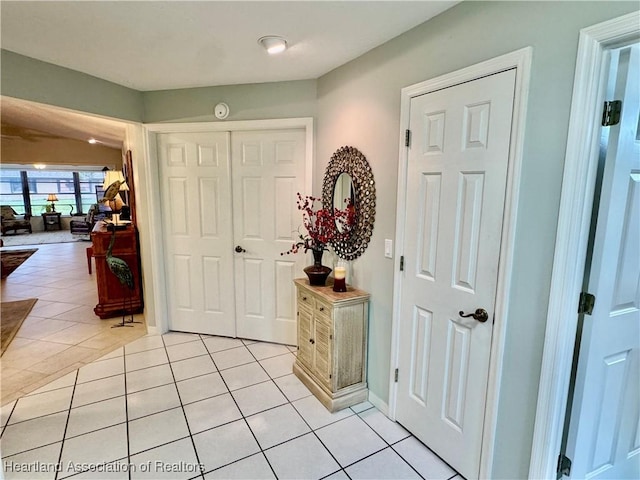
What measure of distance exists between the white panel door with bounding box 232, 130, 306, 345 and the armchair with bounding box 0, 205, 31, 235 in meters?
10.5

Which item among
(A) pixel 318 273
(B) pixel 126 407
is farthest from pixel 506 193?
(B) pixel 126 407

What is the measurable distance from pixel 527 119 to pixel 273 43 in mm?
1447

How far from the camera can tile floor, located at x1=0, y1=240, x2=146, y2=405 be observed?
2719mm

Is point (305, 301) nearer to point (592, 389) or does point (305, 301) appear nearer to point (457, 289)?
point (457, 289)

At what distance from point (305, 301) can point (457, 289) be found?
120cm

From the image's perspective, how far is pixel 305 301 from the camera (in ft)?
8.45

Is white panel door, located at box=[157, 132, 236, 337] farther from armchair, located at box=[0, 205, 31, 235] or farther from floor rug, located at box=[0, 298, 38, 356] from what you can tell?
armchair, located at box=[0, 205, 31, 235]

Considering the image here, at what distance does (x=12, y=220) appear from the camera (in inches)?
395

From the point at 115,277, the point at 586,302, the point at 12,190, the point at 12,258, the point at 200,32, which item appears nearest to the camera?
the point at 586,302

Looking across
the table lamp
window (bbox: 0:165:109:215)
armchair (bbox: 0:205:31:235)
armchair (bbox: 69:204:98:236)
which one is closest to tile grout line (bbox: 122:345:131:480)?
armchair (bbox: 69:204:98:236)

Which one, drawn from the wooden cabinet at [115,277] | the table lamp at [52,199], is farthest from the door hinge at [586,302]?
the table lamp at [52,199]

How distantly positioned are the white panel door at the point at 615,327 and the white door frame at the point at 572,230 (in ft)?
0.25

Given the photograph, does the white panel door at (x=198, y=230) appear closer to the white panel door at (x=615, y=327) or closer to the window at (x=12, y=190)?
the white panel door at (x=615, y=327)

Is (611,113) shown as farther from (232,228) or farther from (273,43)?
(232,228)
